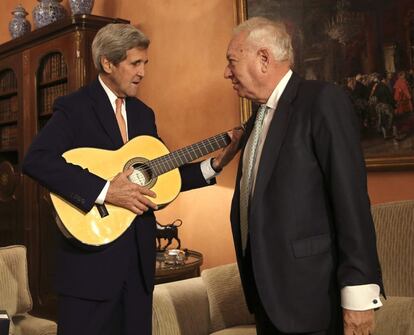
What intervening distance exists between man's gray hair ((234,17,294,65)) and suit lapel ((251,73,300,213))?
0.13 m

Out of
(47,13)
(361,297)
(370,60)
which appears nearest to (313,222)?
(361,297)

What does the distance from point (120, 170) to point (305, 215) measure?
0.80 metres

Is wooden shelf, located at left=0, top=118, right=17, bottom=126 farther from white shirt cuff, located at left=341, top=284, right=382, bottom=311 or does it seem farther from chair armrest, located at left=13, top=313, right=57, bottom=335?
white shirt cuff, located at left=341, top=284, right=382, bottom=311

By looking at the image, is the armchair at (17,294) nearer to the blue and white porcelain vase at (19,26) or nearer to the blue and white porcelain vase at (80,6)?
the blue and white porcelain vase at (80,6)

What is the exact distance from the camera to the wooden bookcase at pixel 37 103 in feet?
12.6

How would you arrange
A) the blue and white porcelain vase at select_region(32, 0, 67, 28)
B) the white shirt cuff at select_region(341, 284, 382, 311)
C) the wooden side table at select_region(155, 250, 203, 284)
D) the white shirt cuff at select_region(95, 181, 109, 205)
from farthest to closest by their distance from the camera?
the blue and white porcelain vase at select_region(32, 0, 67, 28), the wooden side table at select_region(155, 250, 203, 284), the white shirt cuff at select_region(95, 181, 109, 205), the white shirt cuff at select_region(341, 284, 382, 311)

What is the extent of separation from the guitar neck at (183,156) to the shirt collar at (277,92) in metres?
0.56

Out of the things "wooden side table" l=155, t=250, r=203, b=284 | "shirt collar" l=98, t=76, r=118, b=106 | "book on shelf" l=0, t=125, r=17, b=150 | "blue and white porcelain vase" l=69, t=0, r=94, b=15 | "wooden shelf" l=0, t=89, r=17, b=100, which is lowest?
"wooden side table" l=155, t=250, r=203, b=284

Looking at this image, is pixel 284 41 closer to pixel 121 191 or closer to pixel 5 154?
pixel 121 191

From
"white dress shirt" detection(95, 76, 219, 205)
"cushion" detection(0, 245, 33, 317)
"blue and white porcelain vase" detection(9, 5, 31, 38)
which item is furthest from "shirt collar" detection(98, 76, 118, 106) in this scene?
"blue and white porcelain vase" detection(9, 5, 31, 38)

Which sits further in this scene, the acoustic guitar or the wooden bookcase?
the wooden bookcase

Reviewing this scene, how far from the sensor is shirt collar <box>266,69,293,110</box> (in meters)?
1.57

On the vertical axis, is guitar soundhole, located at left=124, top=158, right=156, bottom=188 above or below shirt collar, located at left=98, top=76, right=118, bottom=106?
below

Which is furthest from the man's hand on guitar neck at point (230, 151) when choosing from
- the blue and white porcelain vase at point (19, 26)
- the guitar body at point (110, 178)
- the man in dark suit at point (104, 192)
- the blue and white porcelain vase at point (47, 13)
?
the blue and white porcelain vase at point (19, 26)
